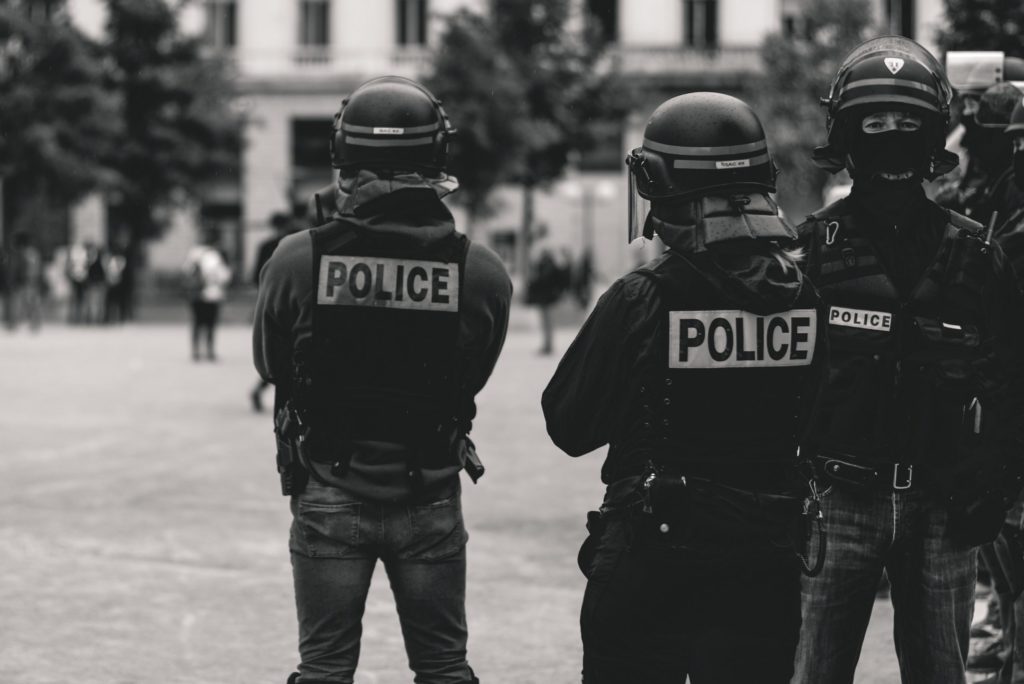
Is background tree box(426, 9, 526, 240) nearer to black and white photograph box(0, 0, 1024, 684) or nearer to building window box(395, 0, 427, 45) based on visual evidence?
building window box(395, 0, 427, 45)

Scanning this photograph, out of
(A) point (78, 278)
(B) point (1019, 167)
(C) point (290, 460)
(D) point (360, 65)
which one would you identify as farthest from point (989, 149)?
(D) point (360, 65)

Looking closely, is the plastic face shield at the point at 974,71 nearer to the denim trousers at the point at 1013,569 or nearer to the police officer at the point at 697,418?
the denim trousers at the point at 1013,569

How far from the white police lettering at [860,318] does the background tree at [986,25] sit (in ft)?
24.2

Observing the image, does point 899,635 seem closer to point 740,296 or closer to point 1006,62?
point 740,296

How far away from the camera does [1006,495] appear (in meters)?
3.79

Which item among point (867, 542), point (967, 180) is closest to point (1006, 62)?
point (967, 180)

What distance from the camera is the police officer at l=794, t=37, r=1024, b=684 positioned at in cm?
362

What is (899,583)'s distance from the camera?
3707mm

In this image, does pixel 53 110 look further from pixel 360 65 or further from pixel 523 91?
pixel 360 65

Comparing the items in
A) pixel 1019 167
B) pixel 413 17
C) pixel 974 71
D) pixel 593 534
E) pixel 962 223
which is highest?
pixel 413 17

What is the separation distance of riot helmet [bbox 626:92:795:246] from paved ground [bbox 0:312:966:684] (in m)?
2.81

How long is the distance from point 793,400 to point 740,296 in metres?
0.26

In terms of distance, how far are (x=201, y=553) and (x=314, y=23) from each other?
1555 inches

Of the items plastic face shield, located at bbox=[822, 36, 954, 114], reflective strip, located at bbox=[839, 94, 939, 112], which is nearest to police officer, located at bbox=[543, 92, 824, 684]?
reflective strip, located at bbox=[839, 94, 939, 112]
